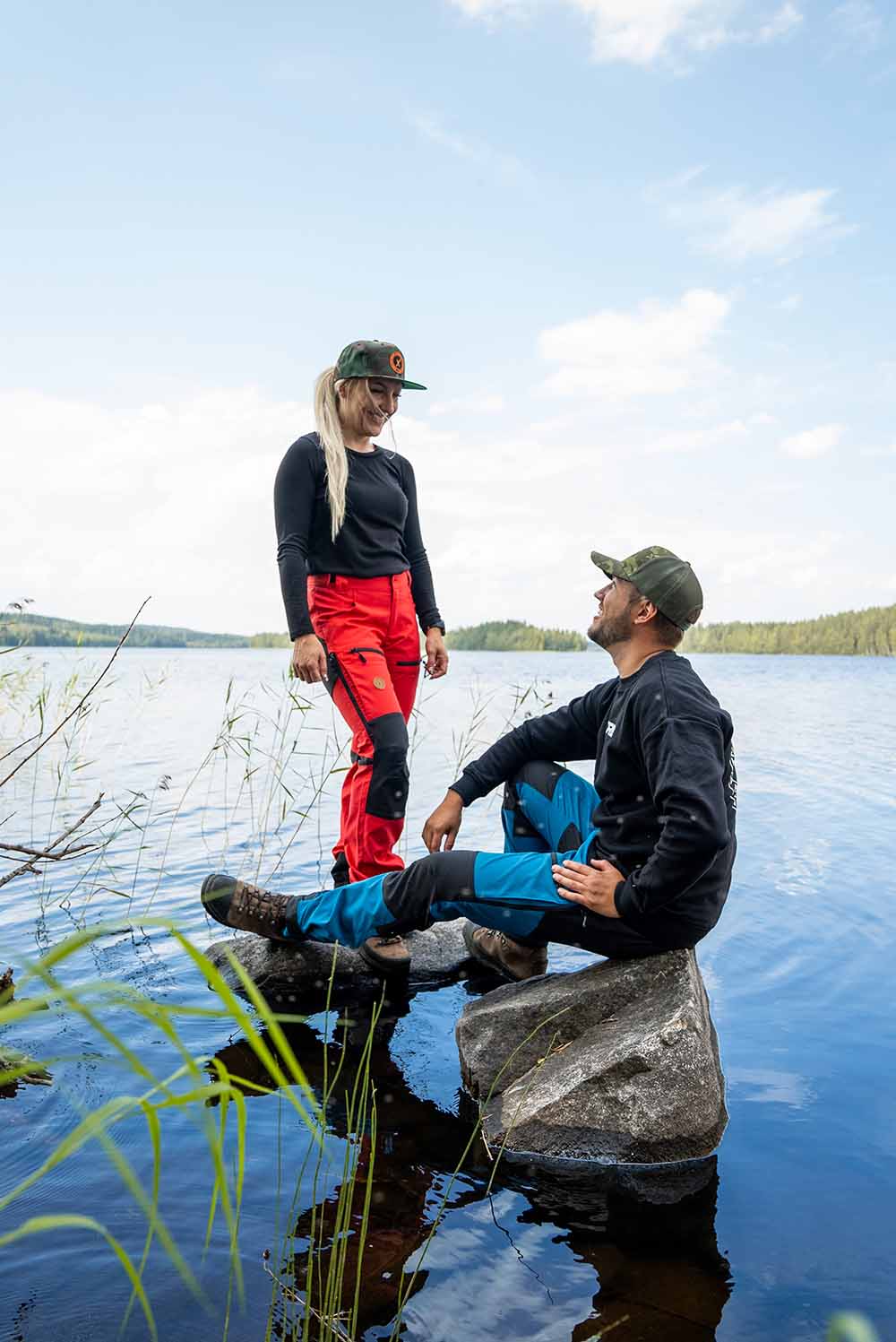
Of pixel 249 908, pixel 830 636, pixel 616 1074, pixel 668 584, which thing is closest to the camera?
pixel 616 1074

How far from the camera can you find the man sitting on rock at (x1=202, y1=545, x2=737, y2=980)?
3.51 m

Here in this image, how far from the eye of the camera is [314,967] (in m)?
5.23

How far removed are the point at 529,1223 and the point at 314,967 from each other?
2.31m

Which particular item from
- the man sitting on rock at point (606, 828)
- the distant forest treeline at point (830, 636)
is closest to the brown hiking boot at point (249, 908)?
the man sitting on rock at point (606, 828)

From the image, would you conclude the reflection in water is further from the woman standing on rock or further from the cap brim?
the cap brim

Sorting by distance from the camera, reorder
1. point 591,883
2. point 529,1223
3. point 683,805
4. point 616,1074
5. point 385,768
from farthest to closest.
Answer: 1. point 385,768
2. point 591,883
3. point 616,1074
4. point 683,805
5. point 529,1223

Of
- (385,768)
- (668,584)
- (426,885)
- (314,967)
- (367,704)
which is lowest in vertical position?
(314,967)

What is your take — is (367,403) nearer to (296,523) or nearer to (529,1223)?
(296,523)

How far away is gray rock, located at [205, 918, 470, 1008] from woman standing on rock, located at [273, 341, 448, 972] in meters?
0.24

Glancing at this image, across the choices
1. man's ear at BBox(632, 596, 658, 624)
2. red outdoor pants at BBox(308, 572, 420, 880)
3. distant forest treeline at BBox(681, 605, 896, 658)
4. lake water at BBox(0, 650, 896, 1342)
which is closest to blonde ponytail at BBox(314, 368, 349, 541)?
red outdoor pants at BBox(308, 572, 420, 880)

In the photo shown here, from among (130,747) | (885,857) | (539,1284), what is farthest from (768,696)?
(539,1284)

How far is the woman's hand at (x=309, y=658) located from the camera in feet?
16.0

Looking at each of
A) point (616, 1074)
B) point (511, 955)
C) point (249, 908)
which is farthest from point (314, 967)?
point (616, 1074)

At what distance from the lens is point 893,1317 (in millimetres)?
2725
